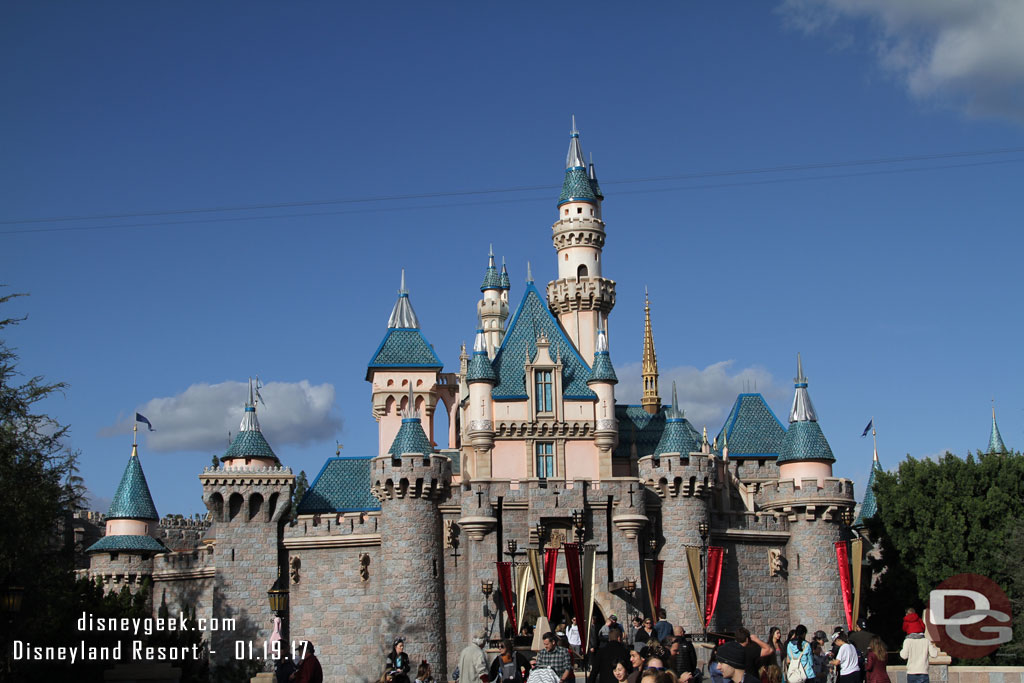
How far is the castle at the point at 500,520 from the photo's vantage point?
40.6 metres

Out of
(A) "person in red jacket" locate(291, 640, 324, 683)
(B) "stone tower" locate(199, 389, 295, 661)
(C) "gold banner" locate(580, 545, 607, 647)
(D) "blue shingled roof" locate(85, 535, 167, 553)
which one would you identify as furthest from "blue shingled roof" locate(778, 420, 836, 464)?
(A) "person in red jacket" locate(291, 640, 324, 683)

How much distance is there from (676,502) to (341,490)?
12287 mm

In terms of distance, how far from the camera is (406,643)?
39.4 m

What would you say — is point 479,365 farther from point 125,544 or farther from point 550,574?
point 125,544

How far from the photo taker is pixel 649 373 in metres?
56.2

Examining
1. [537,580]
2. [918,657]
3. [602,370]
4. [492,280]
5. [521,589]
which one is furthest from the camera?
[492,280]

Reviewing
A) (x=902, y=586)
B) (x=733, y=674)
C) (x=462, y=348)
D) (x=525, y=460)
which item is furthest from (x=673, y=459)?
(x=733, y=674)

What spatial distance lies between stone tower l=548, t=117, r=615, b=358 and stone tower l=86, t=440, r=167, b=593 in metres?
17.4

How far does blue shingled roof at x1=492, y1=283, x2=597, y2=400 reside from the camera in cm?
4469

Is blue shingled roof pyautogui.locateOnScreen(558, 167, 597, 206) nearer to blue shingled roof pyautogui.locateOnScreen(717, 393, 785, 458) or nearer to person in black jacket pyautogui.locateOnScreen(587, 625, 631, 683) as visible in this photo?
blue shingled roof pyautogui.locateOnScreen(717, 393, 785, 458)

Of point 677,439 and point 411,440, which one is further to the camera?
point 677,439

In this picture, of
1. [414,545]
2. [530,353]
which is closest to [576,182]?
[530,353]

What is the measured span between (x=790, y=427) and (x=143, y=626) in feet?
77.6

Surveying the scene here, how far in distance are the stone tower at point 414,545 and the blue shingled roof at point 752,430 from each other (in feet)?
43.7
